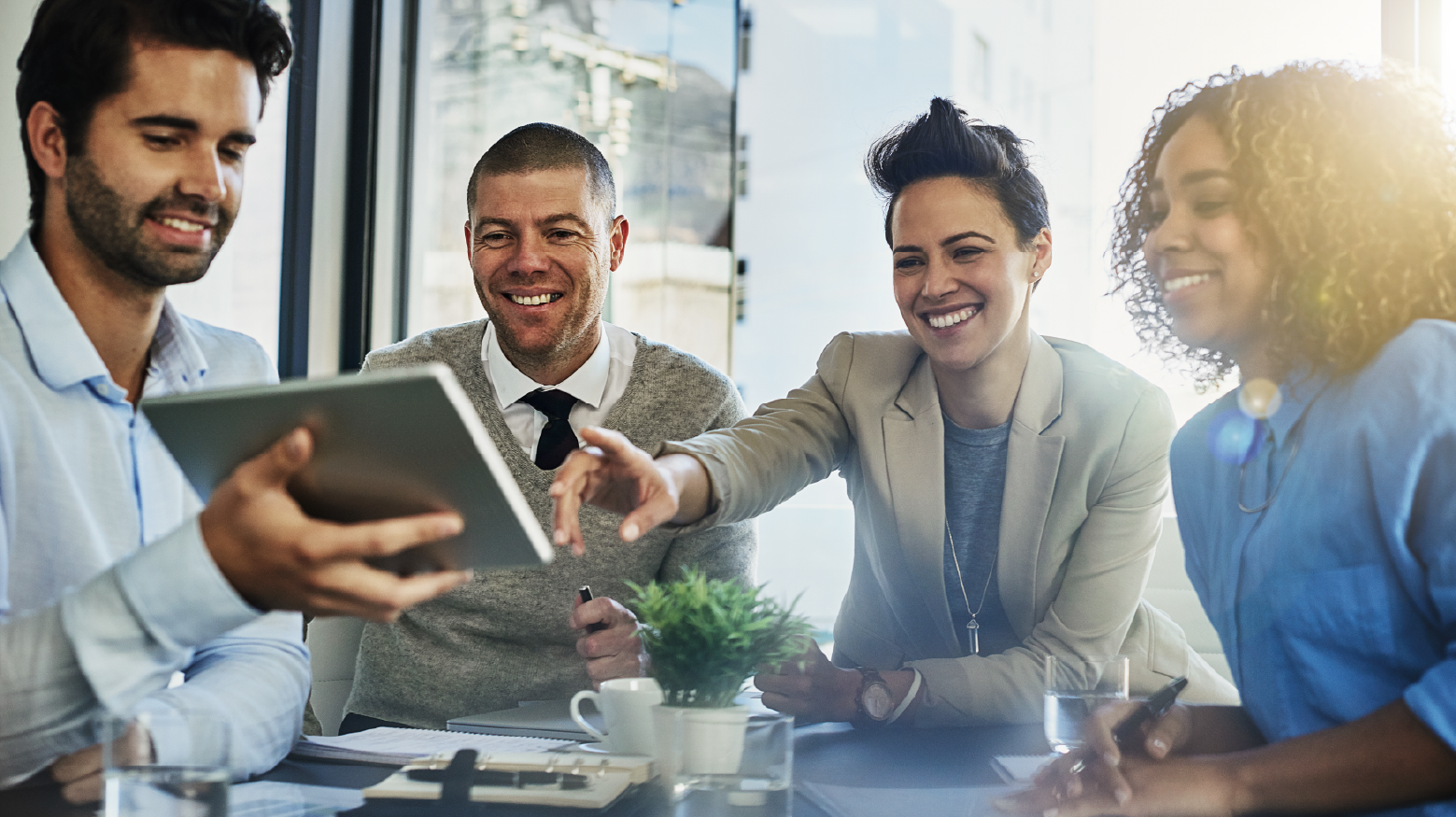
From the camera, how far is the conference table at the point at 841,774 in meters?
0.86

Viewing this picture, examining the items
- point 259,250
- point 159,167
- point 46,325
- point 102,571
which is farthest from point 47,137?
point 259,250

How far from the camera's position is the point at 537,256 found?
6.53ft

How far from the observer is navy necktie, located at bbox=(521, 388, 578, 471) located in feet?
6.59

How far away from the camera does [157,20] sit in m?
1.27

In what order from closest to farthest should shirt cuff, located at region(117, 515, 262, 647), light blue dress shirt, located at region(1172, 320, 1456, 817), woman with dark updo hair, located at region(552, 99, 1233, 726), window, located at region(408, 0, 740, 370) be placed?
shirt cuff, located at region(117, 515, 262, 647)
light blue dress shirt, located at region(1172, 320, 1456, 817)
woman with dark updo hair, located at region(552, 99, 1233, 726)
window, located at region(408, 0, 740, 370)

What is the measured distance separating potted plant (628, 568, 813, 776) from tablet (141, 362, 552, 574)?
0.56 feet

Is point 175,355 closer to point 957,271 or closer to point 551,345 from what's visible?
point 551,345

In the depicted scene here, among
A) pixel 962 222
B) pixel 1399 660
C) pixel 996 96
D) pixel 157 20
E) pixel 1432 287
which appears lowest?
pixel 1399 660

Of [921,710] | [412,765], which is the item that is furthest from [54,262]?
[921,710]

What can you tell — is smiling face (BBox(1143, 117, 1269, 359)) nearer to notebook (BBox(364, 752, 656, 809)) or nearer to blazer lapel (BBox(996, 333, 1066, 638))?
blazer lapel (BBox(996, 333, 1066, 638))

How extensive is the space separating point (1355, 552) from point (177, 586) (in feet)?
3.67

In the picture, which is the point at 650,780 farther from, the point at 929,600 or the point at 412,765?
the point at 929,600

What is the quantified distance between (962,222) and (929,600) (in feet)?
2.20

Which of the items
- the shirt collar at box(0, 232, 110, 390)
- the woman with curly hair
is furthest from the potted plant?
the shirt collar at box(0, 232, 110, 390)
